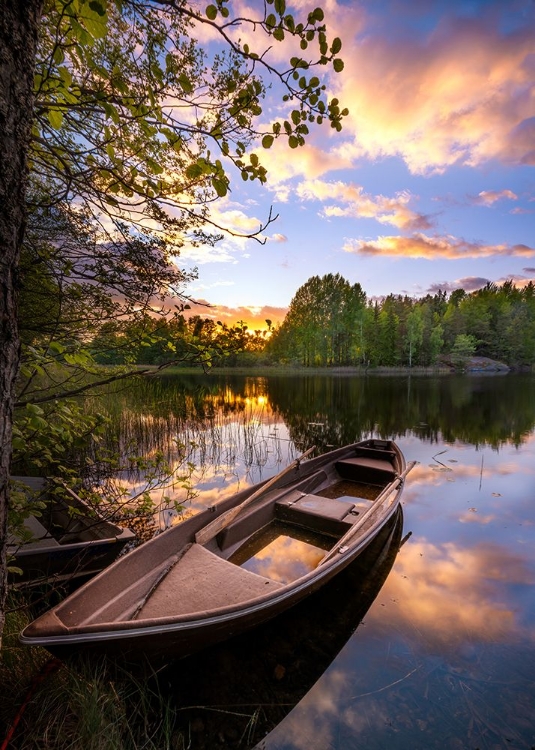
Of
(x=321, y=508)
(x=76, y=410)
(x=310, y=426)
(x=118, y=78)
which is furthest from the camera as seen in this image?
(x=310, y=426)

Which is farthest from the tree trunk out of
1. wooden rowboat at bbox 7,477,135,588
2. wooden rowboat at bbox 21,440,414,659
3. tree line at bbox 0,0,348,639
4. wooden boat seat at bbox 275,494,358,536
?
wooden boat seat at bbox 275,494,358,536

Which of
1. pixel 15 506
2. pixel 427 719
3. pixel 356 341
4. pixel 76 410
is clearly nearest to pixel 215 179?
pixel 76 410

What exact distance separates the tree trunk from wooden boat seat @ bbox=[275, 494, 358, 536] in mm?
4994

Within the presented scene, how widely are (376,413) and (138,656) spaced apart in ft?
57.9

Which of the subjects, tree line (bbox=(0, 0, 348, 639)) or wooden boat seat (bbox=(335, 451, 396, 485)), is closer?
tree line (bbox=(0, 0, 348, 639))

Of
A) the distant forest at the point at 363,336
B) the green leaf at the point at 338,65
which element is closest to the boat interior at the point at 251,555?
the green leaf at the point at 338,65

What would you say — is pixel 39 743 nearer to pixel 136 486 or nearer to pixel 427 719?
pixel 427 719

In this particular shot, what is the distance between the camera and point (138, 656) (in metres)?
2.75

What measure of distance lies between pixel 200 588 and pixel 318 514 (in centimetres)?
259

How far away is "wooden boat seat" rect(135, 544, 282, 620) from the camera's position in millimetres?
3225

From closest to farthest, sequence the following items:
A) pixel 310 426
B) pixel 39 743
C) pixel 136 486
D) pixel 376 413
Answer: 1. pixel 39 743
2. pixel 136 486
3. pixel 310 426
4. pixel 376 413

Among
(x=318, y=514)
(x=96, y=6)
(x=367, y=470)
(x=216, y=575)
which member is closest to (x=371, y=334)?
(x=367, y=470)

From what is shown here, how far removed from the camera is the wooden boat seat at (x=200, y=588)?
3.22m

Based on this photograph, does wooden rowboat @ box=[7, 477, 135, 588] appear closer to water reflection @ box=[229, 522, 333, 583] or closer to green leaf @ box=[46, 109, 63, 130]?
water reflection @ box=[229, 522, 333, 583]
